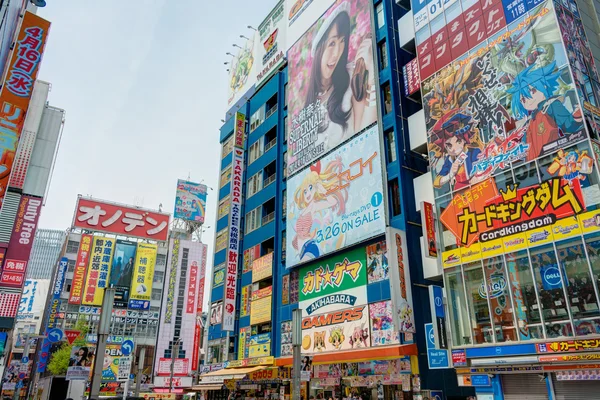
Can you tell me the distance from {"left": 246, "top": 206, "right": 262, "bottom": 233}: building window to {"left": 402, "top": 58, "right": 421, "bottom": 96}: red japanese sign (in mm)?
17639

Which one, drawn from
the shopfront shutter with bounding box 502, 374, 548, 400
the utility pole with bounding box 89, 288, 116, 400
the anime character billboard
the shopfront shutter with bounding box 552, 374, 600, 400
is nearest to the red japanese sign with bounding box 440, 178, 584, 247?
the anime character billboard

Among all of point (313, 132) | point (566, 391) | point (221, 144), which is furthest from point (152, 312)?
point (566, 391)

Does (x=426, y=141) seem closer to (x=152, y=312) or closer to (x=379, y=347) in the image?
(x=379, y=347)

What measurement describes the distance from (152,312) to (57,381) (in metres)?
28.2

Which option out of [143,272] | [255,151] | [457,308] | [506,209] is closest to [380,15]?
[506,209]

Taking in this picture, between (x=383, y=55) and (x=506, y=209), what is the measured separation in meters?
14.2

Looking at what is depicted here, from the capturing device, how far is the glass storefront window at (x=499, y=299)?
17.5 m

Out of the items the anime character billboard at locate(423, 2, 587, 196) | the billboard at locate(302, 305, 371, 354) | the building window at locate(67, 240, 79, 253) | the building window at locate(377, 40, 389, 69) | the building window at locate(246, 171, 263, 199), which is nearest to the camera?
the anime character billboard at locate(423, 2, 587, 196)

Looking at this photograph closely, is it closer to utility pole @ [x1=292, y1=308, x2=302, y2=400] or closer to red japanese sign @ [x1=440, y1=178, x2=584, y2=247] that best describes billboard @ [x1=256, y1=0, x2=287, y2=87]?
red japanese sign @ [x1=440, y1=178, x2=584, y2=247]

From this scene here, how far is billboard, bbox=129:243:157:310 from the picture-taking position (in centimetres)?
7269

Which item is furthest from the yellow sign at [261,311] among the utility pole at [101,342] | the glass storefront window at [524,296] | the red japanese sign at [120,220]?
the red japanese sign at [120,220]

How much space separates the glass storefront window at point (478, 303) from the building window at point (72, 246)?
222 feet

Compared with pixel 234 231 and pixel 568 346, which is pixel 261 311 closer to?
pixel 234 231

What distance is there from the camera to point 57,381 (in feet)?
152
